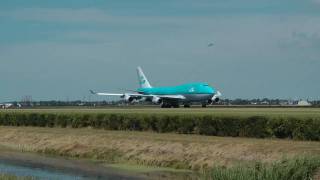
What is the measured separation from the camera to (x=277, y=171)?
21172mm

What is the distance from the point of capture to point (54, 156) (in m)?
42.3

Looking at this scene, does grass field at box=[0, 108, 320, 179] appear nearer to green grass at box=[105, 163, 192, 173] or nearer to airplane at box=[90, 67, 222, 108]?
green grass at box=[105, 163, 192, 173]

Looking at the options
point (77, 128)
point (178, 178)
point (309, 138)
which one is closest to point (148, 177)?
point (178, 178)

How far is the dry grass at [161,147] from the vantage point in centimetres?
3130

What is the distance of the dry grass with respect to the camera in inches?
1232

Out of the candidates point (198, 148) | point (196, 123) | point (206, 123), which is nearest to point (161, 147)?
point (198, 148)

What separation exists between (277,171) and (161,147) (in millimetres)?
15617

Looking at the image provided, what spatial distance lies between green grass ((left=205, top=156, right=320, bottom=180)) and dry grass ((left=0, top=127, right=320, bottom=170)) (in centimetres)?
533

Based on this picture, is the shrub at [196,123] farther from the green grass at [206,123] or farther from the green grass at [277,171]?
the green grass at [277,171]

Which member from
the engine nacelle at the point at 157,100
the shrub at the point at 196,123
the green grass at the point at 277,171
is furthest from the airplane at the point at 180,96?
the green grass at the point at 277,171

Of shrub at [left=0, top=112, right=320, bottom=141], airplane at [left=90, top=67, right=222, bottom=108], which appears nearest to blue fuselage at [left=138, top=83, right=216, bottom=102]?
airplane at [left=90, top=67, right=222, bottom=108]

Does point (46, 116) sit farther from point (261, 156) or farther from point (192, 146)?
point (261, 156)

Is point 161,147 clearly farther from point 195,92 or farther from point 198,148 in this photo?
point 195,92

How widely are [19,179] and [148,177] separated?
26.9ft
